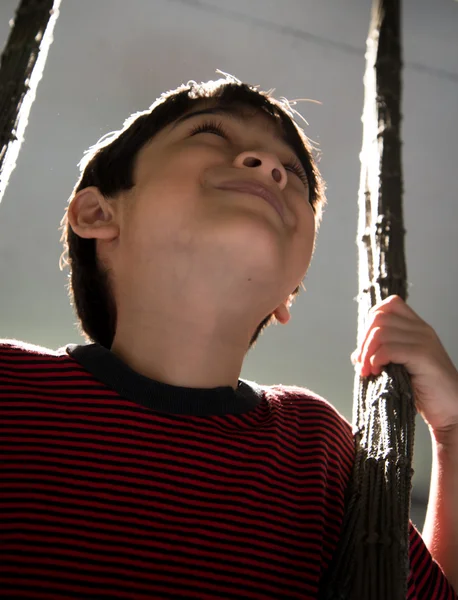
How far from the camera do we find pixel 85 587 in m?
0.31

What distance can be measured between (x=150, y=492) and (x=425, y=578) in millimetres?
245

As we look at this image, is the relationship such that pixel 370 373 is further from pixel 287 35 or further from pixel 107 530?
pixel 287 35

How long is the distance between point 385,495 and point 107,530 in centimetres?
18

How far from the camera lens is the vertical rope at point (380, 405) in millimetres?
284

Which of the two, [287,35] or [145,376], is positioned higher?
[287,35]

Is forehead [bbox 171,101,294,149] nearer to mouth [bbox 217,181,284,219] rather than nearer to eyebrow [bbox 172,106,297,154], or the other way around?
eyebrow [bbox 172,106,297,154]

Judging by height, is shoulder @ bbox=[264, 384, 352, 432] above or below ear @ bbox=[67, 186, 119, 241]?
below

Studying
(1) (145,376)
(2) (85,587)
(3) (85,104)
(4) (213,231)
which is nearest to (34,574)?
(2) (85,587)

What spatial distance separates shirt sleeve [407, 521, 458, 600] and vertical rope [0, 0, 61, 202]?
18.6 inches

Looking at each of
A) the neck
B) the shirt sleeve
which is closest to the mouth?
the neck

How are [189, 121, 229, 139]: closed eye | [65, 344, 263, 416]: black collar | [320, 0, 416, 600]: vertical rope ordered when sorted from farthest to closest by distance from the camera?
[189, 121, 229, 139]: closed eye < [65, 344, 263, 416]: black collar < [320, 0, 416, 600]: vertical rope

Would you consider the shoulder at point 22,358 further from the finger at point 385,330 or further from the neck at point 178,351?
the finger at point 385,330

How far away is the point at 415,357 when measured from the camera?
17.5 inches

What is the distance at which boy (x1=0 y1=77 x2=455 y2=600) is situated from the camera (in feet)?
1.07
